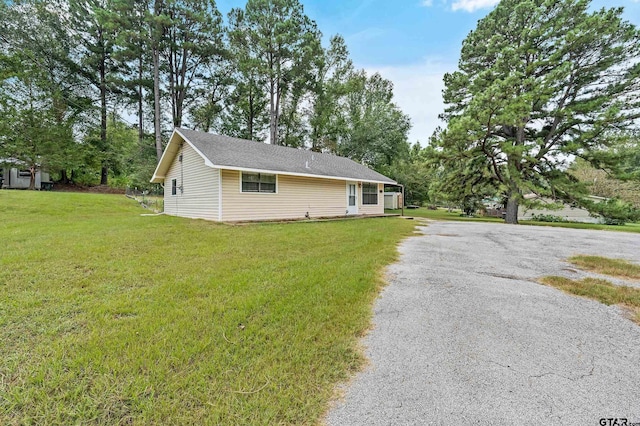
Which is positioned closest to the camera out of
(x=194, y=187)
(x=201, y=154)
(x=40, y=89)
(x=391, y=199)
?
(x=201, y=154)

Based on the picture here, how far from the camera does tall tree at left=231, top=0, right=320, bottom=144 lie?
21.8 m

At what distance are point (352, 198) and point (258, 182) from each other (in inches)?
253

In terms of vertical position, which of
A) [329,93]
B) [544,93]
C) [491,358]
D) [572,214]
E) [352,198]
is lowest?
[491,358]

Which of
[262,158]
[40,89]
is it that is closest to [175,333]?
[262,158]

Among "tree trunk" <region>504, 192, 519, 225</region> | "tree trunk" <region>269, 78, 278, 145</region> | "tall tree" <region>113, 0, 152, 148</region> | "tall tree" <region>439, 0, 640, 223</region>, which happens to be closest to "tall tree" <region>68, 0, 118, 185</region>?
"tall tree" <region>113, 0, 152, 148</region>

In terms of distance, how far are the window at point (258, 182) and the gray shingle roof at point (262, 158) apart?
435mm

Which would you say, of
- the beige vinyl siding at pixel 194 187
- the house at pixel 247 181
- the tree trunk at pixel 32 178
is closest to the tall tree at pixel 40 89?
the tree trunk at pixel 32 178

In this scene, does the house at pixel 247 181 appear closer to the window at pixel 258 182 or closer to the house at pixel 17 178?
the window at pixel 258 182

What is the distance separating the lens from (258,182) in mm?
11094

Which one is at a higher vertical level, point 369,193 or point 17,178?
point 17,178

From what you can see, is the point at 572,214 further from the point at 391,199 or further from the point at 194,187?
the point at 194,187

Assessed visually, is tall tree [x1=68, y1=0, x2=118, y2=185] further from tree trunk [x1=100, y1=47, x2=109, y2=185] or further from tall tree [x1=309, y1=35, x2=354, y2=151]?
tall tree [x1=309, y1=35, x2=354, y2=151]

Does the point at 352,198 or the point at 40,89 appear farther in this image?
the point at 40,89

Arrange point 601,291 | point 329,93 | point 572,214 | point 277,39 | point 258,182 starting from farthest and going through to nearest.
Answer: point 329,93
point 572,214
point 277,39
point 258,182
point 601,291
